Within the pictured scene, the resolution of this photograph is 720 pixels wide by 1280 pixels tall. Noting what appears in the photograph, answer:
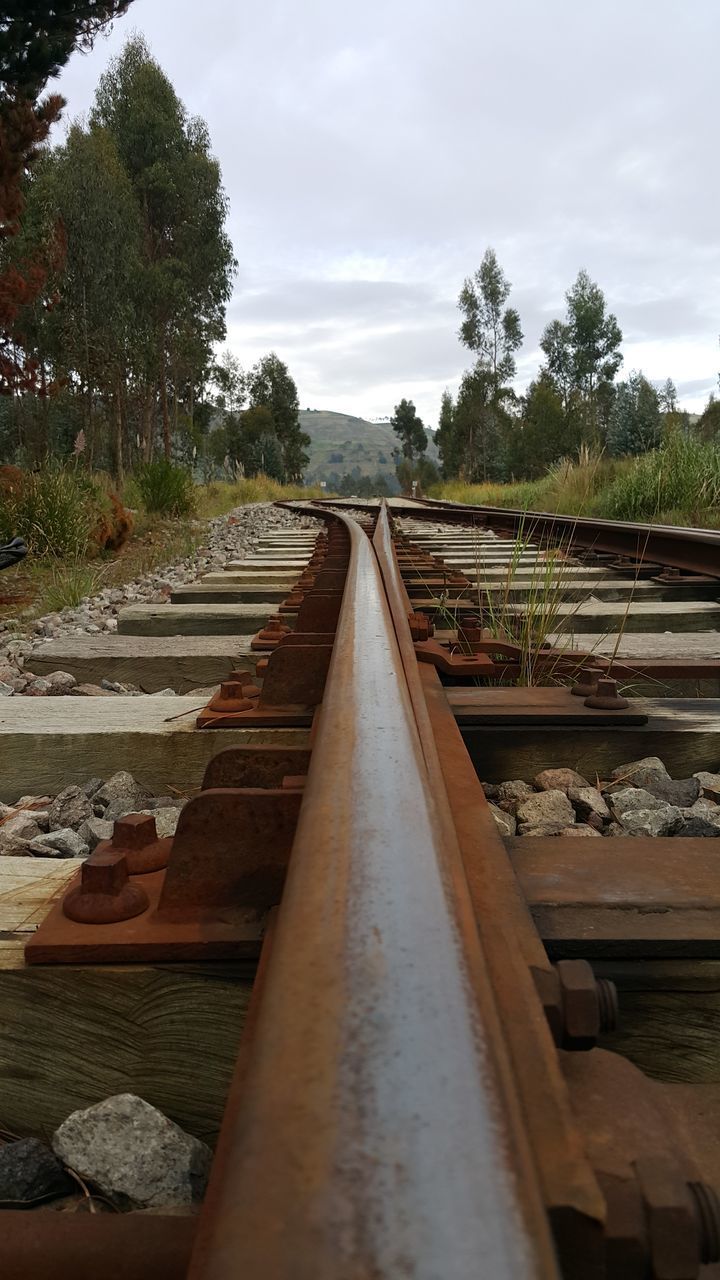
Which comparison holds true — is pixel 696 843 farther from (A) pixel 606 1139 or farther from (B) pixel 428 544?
(B) pixel 428 544

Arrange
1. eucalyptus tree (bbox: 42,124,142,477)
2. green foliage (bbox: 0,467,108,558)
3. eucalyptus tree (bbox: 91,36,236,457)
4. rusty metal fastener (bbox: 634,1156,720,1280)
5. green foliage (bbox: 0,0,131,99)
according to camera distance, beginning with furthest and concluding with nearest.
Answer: eucalyptus tree (bbox: 91,36,236,457) → eucalyptus tree (bbox: 42,124,142,477) → green foliage (bbox: 0,0,131,99) → green foliage (bbox: 0,467,108,558) → rusty metal fastener (bbox: 634,1156,720,1280)

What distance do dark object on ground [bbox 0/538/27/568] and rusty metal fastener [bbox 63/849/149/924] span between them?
139 cm

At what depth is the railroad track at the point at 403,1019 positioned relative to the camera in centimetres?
34

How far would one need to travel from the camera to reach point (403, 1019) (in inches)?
17.1

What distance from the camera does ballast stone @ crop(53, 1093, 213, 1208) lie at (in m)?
0.77

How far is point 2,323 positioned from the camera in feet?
23.3

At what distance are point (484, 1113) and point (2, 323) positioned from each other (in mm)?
7939

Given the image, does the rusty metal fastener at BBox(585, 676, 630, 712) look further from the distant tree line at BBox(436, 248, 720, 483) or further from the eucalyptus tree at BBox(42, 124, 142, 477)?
the distant tree line at BBox(436, 248, 720, 483)

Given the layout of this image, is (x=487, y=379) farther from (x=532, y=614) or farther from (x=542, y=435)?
(x=532, y=614)

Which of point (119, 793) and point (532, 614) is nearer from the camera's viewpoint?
point (119, 793)

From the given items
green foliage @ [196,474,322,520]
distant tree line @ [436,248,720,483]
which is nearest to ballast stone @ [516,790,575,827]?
green foliage @ [196,474,322,520]

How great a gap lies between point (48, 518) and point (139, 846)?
5.69 meters

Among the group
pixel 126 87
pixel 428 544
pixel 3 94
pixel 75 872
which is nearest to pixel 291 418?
pixel 126 87

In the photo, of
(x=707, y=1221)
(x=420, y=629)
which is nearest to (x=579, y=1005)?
(x=707, y=1221)
